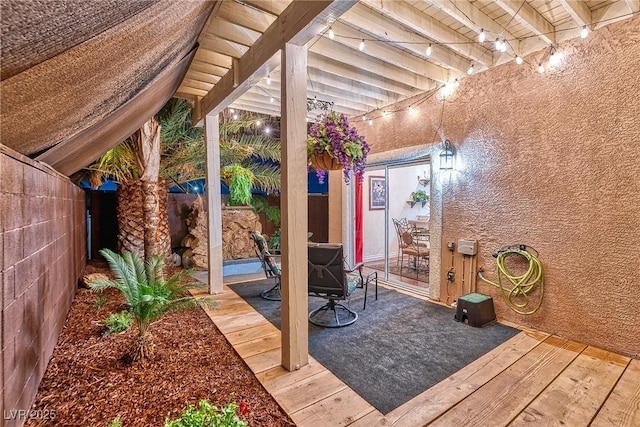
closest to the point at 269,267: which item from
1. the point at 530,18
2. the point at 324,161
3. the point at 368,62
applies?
the point at 324,161

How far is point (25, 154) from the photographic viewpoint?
1.87 meters

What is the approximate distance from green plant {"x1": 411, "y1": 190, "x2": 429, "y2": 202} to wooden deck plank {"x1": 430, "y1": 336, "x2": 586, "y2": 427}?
4534 mm

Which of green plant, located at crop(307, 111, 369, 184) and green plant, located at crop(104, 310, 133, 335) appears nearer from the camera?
green plant, located at crop(307, 111, 369, 184)

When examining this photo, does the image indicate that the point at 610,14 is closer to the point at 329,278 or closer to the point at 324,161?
the point at 324,161

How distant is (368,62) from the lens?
11.3 feet

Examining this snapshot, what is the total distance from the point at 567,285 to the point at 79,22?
3.97 m

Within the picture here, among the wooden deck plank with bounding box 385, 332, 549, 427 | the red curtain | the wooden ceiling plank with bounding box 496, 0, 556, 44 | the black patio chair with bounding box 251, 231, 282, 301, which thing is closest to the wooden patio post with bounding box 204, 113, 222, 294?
the black patio chair with bounding box 251, 231, 282, 301

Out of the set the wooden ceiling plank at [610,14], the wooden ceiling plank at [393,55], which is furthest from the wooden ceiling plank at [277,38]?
the wooden ceiling plank at [610,14]

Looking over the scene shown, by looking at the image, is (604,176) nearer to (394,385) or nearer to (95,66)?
(394,385)

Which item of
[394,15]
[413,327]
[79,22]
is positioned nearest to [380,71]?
[394,15]

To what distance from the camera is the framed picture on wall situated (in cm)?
664

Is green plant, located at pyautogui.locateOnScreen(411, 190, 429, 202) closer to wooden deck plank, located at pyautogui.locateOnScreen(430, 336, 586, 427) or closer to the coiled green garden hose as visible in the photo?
the coiled green garden hose

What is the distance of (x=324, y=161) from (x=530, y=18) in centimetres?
217

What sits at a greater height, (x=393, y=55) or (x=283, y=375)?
(x=393, y=55)
